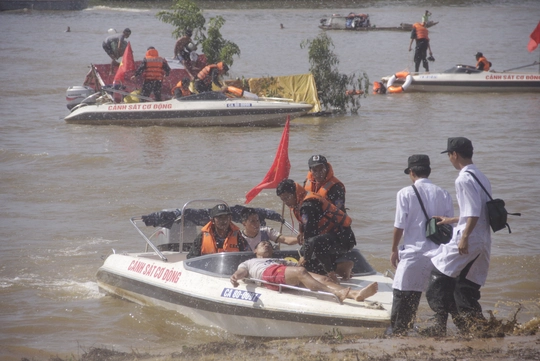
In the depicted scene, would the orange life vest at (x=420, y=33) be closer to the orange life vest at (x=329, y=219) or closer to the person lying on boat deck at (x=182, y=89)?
the person lying on boat deck at (x=182, y=89)

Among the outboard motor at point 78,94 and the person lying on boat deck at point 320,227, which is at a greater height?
the person lying on boat deck at point 320,227

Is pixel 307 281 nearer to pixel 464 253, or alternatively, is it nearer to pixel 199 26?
pixel 464 253

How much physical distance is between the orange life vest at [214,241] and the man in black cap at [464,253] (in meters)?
2.45

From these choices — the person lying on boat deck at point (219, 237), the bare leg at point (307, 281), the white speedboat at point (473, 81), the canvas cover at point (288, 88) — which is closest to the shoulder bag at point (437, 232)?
the bare leg at point (307, 281)

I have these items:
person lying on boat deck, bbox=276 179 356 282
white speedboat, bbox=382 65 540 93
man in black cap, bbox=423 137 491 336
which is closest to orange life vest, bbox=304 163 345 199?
person lying on boat deck, bbox=276 179 356 282

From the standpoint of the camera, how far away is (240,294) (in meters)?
6.94

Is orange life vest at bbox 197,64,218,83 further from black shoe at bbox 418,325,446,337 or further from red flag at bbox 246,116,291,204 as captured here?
black shoe at bbox 418,325,446,337

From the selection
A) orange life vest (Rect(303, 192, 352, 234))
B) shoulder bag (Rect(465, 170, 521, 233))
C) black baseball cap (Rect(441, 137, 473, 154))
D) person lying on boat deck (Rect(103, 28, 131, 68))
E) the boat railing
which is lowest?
the boat railing

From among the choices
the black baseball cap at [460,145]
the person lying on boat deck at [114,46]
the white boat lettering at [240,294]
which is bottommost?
the white boat lettering at [240,294]

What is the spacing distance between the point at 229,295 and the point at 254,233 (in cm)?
89

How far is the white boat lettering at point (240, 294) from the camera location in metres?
6.82

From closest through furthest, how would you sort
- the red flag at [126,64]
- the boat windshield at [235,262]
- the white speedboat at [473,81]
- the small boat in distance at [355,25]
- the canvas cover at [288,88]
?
the boat windshield at [235,262], the red flag at [126,64], the canvas cover at [288,88], the white speedboat at [473,81], the small boat in distance at [355,25]

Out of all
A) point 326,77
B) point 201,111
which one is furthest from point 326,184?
point 326,77

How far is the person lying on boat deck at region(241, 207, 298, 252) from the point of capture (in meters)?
7.62
